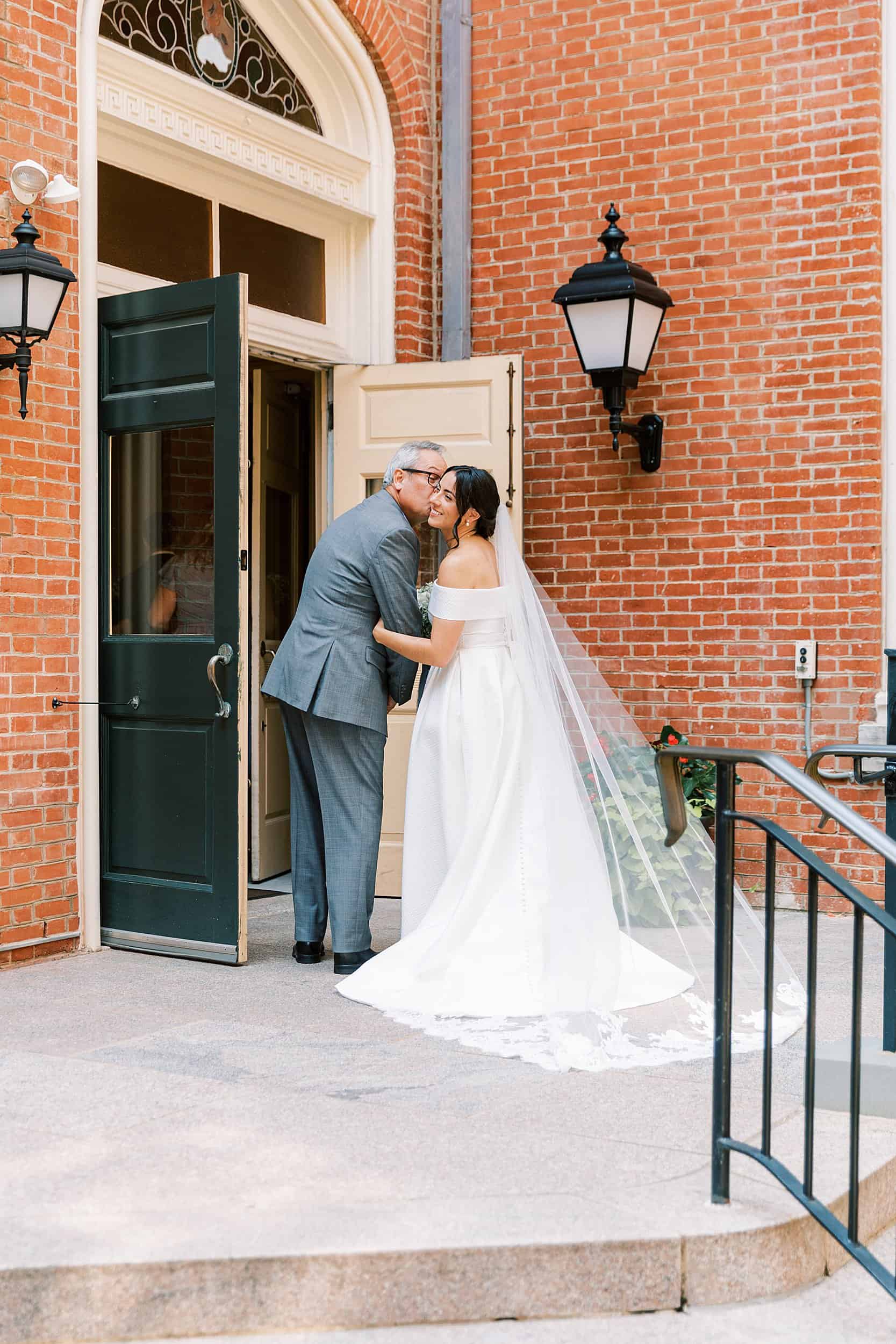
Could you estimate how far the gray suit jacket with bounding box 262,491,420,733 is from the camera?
5.08 m

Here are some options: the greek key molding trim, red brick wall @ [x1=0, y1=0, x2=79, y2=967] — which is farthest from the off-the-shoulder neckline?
the greek key molding trim

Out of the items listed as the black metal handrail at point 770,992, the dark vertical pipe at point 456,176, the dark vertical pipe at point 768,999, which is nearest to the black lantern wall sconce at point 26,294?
the dark vertical pipe at point 456,176

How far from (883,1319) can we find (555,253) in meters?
5.58

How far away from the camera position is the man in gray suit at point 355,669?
509 cm

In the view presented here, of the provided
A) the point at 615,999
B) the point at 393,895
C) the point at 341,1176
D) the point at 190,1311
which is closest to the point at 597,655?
the point at 393,895

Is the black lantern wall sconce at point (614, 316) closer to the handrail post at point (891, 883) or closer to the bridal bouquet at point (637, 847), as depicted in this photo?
the bridal bouquet at point (637, 847)

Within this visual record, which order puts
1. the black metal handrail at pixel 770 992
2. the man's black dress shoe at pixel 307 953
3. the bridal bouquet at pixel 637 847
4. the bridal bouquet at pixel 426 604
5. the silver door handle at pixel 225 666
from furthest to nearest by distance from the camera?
1. the bridal bouquet at pixel 426 604
2. the man's black dress shoe at pixel 307 953
3. the silver door handle at pixel 225 666
4. the bridal bouquet at pixel 637 847
5. the black metal handrail at pixel 770 992

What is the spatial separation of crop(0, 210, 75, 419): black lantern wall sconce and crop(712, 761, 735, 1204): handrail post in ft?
10.5

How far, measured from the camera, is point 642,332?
659 centimetres

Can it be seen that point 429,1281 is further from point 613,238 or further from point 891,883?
point 613,238

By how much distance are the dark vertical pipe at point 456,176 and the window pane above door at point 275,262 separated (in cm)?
67

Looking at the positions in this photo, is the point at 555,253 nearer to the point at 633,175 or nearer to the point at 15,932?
the point at 633,175

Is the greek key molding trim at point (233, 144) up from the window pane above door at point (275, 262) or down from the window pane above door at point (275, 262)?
up

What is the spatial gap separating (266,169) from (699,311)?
2167 millimetres
